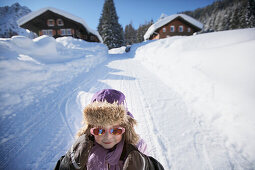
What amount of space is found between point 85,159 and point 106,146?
21cm

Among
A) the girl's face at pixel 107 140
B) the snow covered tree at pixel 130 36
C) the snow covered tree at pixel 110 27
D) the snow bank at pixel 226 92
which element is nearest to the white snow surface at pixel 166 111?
the snow bank at pixel 226 92

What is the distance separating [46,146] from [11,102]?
1.95 meters

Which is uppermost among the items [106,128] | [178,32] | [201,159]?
[178,32]

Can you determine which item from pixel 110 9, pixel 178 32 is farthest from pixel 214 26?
pixel 110 9

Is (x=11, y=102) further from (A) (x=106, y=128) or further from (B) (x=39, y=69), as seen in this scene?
(A) (x=106, y=128)

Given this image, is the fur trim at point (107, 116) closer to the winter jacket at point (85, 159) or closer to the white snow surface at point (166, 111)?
the winter jacket at point (85, 159)

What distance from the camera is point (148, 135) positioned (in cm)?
228

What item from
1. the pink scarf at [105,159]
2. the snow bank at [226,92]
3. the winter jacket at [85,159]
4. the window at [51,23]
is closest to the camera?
the winter jacket at [85,159]

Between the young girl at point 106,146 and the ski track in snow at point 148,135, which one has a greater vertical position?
the young girl at point 106,146

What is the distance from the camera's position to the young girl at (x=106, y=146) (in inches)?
41.6

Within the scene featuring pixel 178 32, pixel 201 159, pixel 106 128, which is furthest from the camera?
pixel 178 32

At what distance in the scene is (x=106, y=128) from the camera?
3.95 ft

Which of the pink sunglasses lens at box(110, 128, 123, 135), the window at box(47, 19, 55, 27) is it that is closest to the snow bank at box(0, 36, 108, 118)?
the pink sunglasses lens at box(110, 128, 123, 135)

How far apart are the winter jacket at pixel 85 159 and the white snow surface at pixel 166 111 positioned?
3.22 ft
